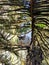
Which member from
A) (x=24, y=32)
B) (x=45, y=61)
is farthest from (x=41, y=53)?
(x=24, y=32)

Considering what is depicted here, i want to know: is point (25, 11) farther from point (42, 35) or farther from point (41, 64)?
point (41, 64)

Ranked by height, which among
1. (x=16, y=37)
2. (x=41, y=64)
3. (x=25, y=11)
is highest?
(x=25, y=11)

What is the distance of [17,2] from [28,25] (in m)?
0.20

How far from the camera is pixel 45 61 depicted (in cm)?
195

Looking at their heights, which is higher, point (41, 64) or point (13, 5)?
point (13, 5)

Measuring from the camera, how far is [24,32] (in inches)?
79.2

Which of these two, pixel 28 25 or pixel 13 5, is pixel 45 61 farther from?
pixel 13 5

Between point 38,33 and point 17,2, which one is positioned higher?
point 17,2

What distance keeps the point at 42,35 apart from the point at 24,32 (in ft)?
0.44

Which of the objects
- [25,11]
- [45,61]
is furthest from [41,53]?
[25,11]

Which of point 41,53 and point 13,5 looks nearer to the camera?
point 41,53

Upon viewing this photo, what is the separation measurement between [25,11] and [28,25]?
0.36ft

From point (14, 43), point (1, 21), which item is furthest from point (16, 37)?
point (1, 21)

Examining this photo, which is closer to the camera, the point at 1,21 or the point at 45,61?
the point at 45,61
